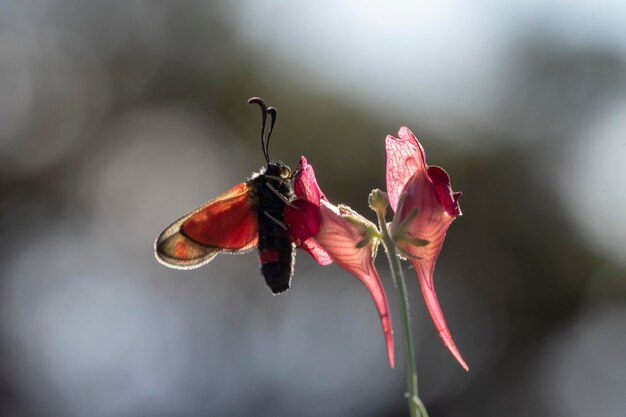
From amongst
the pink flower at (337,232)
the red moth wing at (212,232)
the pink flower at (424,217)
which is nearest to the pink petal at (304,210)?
the pink flower at (337,232)

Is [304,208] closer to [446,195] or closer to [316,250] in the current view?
[316,250]

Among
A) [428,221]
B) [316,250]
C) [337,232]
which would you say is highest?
[428,221]

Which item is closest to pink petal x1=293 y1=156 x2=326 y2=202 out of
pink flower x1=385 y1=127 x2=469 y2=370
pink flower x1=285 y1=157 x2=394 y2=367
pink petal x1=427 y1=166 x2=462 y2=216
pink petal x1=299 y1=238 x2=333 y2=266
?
pink flower x1=285 y1=157 x2=394 y2=367

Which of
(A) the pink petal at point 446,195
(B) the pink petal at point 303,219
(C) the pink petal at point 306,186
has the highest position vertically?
(A) the pink petal at point 446,195

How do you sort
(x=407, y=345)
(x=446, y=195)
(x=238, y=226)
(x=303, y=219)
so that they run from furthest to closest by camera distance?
(x=238, y=226) → (x=303, y=219) → (x=446, y=195) → (x=407, y=345)

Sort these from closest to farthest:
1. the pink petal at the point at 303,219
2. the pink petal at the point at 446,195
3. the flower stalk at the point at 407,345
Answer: the flower stalk at the point at 407,345, the pink petal at the point at 446,195, the pink petal at the point at 303,219

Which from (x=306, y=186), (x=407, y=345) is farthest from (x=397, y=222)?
(x=407, y=345)

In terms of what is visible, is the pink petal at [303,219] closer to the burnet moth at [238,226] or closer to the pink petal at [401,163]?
the burnet moth at [238,226]
